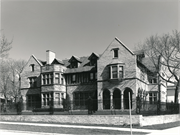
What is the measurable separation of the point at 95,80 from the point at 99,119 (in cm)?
1336

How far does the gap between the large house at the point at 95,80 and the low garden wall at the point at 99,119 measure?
2563 mm

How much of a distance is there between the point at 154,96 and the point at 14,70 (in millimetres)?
33208

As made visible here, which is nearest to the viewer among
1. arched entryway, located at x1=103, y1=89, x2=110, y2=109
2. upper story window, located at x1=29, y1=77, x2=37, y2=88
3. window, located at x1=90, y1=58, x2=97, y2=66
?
arched entryway, located at x1=103, y1=89, x2=110, y2=109

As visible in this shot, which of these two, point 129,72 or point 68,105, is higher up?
point 129,72

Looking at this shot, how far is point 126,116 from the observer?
62.4 ft

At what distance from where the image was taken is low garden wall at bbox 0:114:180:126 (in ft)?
62.1

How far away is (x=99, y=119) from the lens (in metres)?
20.2

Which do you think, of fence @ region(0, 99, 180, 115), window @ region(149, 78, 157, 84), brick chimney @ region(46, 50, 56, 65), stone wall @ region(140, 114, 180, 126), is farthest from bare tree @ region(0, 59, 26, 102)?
stone wall @ region(140, 114, 180, 126)

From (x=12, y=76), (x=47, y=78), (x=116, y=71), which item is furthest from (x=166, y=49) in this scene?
→ (x=12, y=76)

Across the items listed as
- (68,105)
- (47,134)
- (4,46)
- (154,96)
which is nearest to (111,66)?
(68,105)

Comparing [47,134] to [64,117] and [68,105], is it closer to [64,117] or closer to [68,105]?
[64,117]

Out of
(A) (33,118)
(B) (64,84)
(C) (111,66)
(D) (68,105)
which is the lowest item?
(A) (33,118)

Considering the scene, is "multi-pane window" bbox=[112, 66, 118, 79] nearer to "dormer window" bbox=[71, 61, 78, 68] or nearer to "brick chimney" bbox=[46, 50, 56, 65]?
"dormer window" bbox=[71, 61, 78, 68]

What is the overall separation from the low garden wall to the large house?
2.56 m
